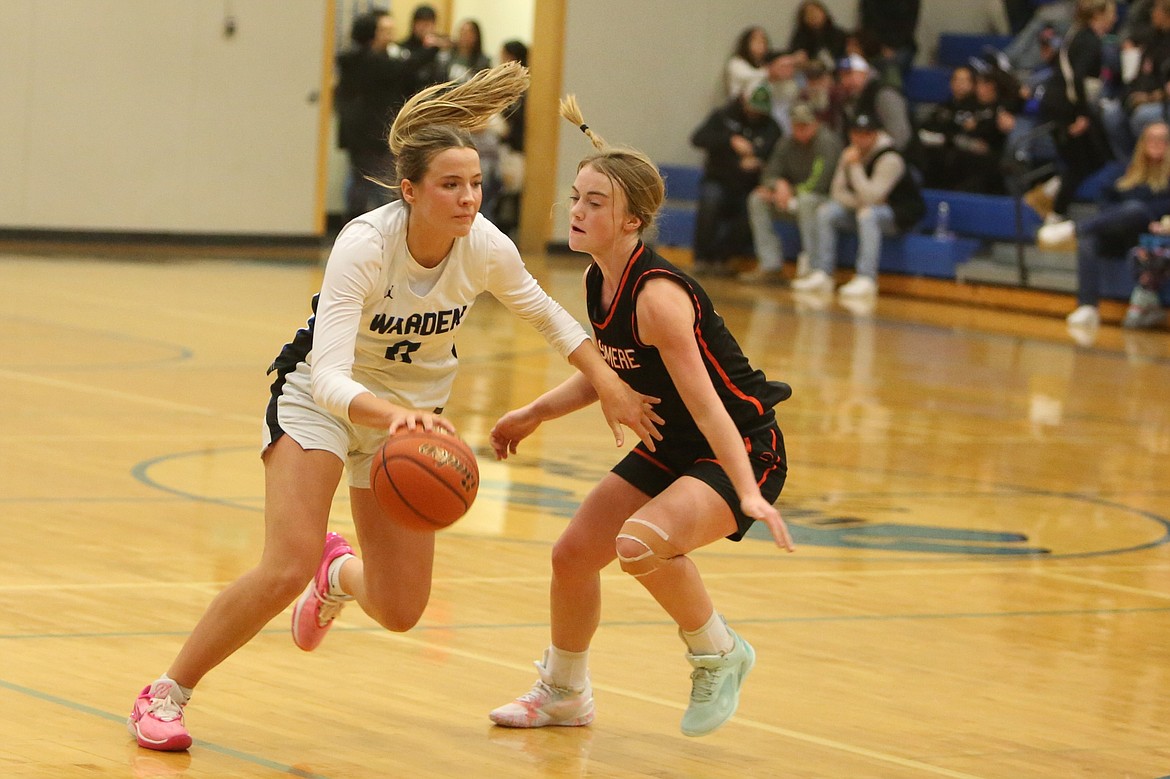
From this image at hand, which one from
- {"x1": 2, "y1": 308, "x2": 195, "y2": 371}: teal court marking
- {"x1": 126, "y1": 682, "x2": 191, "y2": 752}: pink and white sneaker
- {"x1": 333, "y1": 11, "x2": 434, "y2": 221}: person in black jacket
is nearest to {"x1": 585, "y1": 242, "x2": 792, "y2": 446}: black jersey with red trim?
{"x1": 126, "y1": 682, "x2": 191, "y2": 752}: pink and white sneaker

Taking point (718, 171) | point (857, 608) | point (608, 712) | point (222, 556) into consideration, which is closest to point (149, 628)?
point (222, 556)

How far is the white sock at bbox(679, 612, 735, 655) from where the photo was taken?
13.4 feet

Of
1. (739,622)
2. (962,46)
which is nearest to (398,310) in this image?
(739,622)

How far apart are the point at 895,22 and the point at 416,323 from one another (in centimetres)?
1652

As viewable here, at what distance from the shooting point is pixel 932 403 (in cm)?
1004

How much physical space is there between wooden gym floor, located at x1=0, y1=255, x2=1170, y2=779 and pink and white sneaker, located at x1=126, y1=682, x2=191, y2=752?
1.8 inches

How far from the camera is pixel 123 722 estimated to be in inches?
153

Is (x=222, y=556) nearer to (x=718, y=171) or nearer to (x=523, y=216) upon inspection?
(x=718, y=171)

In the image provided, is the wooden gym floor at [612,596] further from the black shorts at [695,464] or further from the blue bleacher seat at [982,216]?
the blue bleacher seat at [982,216]

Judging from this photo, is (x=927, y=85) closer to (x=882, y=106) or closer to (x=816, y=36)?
(x=816, y=36)

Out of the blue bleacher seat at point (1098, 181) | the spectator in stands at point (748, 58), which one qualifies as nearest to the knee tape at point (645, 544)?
the blue bleacher seat at point (1098, 181)

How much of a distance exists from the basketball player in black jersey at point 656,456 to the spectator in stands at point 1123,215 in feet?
36.3

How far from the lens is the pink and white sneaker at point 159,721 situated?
12.1 ft

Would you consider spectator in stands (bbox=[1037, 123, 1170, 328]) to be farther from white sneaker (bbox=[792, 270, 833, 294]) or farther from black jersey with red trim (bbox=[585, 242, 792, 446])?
black jersey with red trim (bbox=[585, 242, 792, 446])
